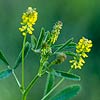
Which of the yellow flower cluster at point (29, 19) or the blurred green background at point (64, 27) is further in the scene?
the blurred green background at point (64, 27)

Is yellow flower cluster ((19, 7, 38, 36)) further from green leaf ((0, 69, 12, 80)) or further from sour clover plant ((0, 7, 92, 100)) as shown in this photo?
green leaf ((0, 69, 12, 80))

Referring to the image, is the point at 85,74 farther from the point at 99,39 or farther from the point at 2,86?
the point at 2,86

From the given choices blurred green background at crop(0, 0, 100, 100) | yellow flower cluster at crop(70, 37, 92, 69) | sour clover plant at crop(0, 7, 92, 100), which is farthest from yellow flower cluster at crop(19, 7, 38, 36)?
blurred green background at crop(0, 0, 100, 100)

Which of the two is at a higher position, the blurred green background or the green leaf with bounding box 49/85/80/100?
the green leaf with bounding box 49/85/80/100

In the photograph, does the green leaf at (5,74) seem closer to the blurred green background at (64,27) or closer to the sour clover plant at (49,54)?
the sour clover plant at (49,54)

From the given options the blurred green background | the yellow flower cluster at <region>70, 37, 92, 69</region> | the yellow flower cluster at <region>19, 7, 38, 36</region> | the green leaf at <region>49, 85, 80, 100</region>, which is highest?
the yellow flower cluster at <region>19, 7, 38, 36</region>

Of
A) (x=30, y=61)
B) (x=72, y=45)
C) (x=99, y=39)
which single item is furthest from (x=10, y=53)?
(x=72, y=45)

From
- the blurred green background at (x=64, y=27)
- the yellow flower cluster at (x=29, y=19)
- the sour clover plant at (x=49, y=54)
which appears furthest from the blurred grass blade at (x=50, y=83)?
the blurred green background at (x=64, y=27)

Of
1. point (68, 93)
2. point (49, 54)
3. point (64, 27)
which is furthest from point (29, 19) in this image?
point (64, 27)

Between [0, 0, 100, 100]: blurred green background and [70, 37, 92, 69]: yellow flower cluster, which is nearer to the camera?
[70, 37, 92, 69]: yellow flower cluster
